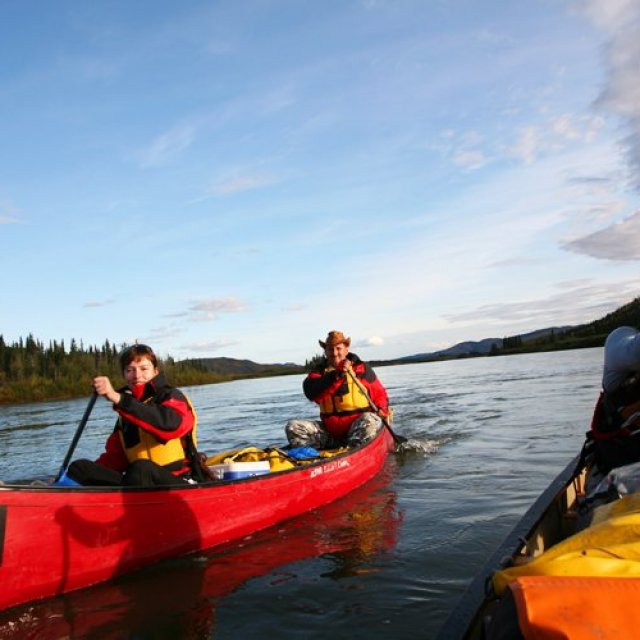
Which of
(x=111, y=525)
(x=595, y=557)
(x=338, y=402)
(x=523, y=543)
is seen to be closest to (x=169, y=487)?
(x=111, y=525)

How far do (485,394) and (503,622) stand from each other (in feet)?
66.2

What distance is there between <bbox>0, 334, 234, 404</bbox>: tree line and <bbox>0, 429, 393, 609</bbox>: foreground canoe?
38.2 m

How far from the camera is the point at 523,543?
316 centimetres

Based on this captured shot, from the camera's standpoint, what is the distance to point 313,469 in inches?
276

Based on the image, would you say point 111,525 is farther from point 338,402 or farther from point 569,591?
point 338,402

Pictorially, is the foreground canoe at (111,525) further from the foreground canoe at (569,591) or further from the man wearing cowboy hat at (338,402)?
the foreground canoe at (569,591)

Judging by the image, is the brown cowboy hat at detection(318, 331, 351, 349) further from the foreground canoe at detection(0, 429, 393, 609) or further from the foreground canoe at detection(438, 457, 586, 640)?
the foreground canoe at detection(438, 457, 586, 640)

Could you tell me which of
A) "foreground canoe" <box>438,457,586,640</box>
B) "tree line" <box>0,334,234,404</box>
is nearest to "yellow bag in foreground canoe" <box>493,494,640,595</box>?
"foreground canoe" <box>438,457,586,640</box>

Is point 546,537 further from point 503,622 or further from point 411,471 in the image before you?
point 411,471

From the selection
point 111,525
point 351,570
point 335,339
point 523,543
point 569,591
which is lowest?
point 351,570

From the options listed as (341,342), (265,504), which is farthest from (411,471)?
(265,504)

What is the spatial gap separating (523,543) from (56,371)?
60.7m

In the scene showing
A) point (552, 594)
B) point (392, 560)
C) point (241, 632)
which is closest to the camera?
point (552, 594)

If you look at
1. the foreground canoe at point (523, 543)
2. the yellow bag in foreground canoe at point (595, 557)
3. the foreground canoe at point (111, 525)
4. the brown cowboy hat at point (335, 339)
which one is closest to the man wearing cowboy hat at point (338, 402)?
the brown cowboy hat at point (335, 339)
